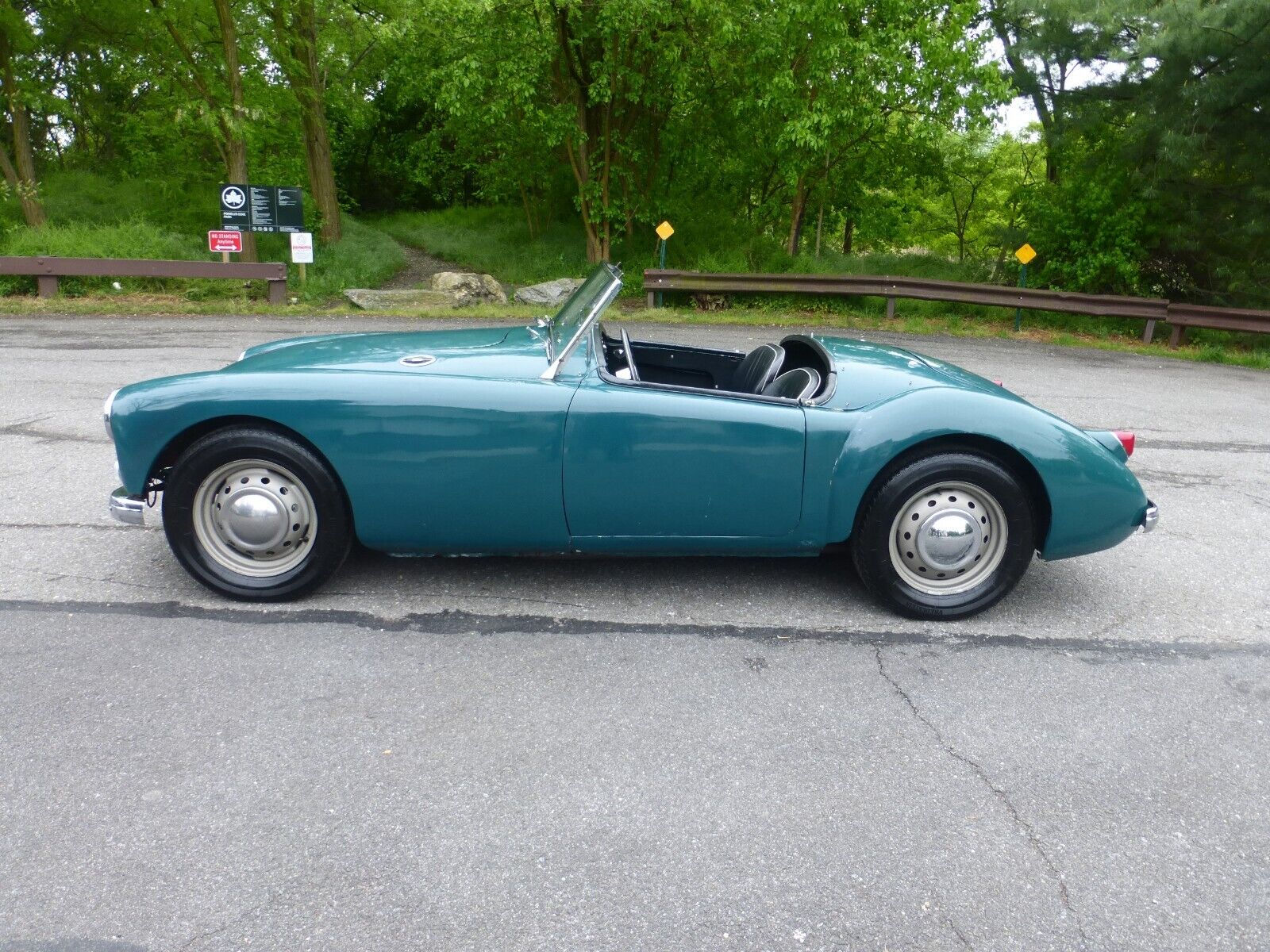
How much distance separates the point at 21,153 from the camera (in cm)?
1908

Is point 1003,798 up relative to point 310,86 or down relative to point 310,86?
down

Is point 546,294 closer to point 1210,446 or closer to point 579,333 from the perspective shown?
point 1210,446

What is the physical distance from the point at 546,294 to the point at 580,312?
479 inches

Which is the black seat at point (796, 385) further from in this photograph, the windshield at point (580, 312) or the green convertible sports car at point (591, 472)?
the windshield at point (580, 312)

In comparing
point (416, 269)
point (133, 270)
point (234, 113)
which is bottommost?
point (133, 270)

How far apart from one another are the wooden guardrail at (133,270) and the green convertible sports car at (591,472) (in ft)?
38.7

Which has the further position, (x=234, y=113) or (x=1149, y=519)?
(x=234, y=113)


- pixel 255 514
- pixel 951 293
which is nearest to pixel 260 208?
pixel 951 293

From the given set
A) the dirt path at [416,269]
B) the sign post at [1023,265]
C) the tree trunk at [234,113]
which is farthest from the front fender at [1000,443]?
the tree trunk at [234,113]

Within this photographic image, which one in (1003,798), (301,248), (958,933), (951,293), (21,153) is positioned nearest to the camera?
(958,933)

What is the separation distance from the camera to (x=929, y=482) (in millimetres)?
3680

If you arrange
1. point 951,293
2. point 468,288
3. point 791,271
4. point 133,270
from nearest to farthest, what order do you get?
point 133,270, point 951,293, point 468,288, point 791,271

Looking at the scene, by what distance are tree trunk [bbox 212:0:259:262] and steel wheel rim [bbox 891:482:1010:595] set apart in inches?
599

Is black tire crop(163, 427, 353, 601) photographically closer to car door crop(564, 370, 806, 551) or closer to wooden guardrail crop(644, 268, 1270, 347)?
car door crop(564, 370, 806, 551)
